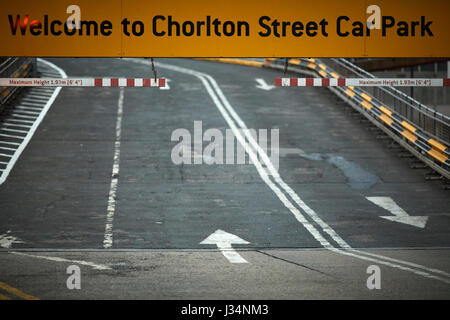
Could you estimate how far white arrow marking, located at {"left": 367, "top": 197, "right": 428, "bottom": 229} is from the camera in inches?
711

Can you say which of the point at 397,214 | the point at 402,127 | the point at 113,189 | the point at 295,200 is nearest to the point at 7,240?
the point at 113,189

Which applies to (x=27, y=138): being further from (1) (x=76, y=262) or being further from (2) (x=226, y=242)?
(1) (x=76, y=262)

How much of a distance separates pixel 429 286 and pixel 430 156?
12.6m

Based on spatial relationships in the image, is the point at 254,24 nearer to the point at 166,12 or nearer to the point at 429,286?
the point at 166,12

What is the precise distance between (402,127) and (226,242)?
12.0 metres

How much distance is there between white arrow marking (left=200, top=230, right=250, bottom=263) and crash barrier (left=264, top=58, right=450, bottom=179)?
3769 mm

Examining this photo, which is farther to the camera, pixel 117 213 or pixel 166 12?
pixel 117 213

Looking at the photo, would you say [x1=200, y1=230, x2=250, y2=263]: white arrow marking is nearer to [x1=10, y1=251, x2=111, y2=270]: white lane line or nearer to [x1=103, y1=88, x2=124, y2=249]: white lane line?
[x1=103, y1=88, x2=124, y2=249]: white lane line

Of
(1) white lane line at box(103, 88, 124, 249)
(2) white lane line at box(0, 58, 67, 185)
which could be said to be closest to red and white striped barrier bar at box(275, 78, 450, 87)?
(1) white lane line at box(103, 88, 124, 249)

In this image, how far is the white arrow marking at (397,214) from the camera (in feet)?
59.2

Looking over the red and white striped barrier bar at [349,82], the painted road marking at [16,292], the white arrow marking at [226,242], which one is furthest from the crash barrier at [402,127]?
the painted road marking at [16,292]

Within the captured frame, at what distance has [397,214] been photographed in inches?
739

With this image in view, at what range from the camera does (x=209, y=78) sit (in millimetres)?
38969
